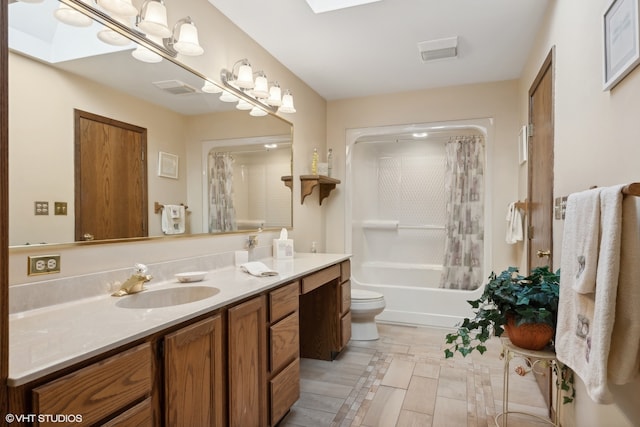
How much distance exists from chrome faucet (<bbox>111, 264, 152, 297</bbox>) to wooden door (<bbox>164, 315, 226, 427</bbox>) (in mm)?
448

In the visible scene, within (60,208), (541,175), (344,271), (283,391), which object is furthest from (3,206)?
(541,175)

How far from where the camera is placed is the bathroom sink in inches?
60.1

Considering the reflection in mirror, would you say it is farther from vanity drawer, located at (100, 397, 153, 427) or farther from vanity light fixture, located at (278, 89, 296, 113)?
vanity drawer, located at (100, 397, 153, 427)

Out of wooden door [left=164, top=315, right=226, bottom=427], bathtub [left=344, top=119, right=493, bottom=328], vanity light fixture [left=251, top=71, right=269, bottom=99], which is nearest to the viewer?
wooden door [left=164, top=315, right=226, bottom=427]

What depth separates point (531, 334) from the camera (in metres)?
1.56

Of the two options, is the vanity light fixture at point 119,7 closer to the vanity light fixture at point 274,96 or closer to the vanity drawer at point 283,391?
the vanity light fixture at point 274,96

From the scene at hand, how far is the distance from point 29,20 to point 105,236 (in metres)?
0.82

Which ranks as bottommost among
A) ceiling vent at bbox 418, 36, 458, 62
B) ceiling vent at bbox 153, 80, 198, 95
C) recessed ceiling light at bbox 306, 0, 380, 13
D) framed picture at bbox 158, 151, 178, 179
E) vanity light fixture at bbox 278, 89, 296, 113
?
framed picture at bbox 158, 151, 178, 179

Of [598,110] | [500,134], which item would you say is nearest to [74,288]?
[598,110]

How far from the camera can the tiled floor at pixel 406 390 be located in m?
1.96

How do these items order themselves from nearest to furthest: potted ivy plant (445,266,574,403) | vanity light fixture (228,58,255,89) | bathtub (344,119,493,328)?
potted ivy plant (445,266,574,403)
vanity light fixture (228,58,255,89)
bathtub (344,119,493,328)

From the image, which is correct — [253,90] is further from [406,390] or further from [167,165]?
[406,390]

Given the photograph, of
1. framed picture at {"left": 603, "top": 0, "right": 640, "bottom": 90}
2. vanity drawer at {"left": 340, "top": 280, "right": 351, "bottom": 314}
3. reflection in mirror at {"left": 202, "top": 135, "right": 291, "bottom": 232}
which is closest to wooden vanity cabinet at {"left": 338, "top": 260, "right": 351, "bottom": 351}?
vanity drawer at {"left": 340, "top": 280, "right": 351, "bottom": 314}

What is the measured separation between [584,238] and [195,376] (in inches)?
53.8
